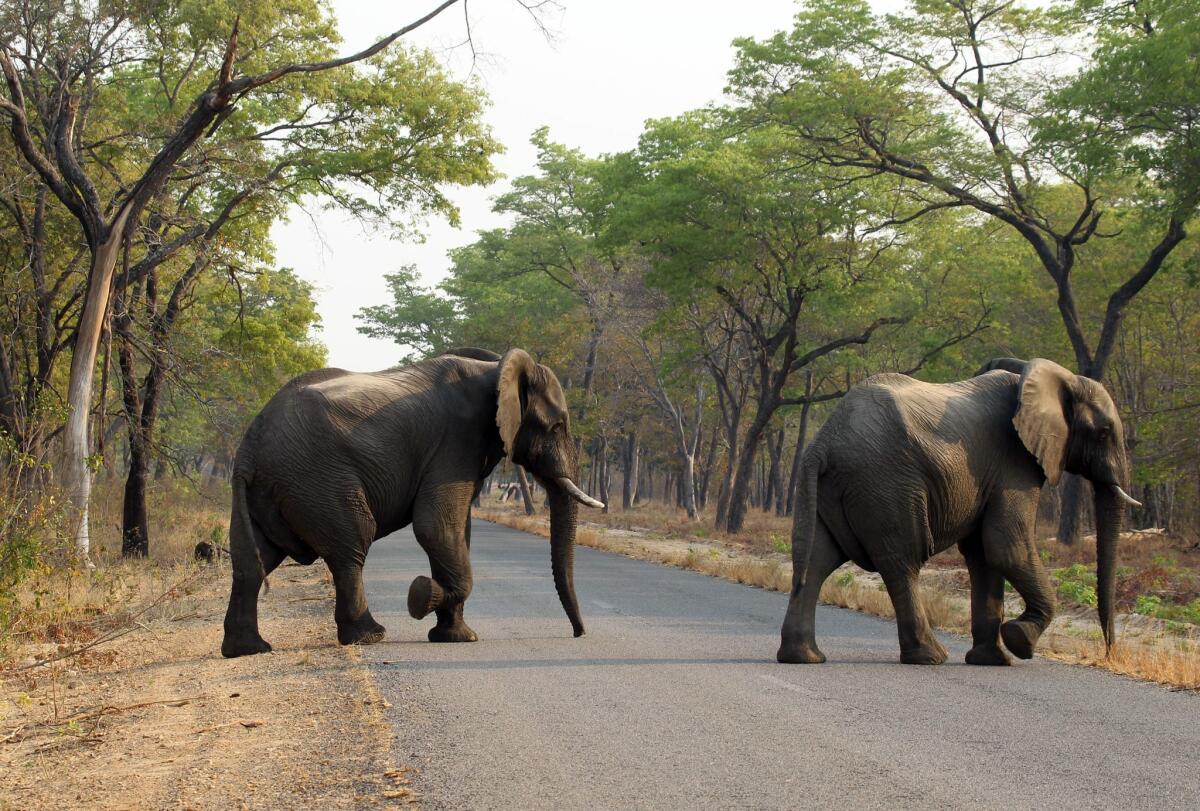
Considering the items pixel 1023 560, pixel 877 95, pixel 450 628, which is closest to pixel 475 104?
pixel 877 95

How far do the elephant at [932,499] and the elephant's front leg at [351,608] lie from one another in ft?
11.9

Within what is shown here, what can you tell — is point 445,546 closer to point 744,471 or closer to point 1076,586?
point 1076,586

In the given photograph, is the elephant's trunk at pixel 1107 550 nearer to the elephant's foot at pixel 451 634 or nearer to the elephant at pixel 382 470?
the elephant at pixel 382 470

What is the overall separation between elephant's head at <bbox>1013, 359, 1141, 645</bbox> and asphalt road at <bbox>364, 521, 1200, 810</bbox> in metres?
1.03

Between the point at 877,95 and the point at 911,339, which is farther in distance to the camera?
the point at 911,339

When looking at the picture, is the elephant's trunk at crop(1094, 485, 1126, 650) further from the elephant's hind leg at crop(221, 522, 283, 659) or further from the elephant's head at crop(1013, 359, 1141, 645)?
the elephant's hind leg at crop(221, 522, 283, 659)

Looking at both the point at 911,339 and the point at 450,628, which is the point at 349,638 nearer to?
the point at 450,628

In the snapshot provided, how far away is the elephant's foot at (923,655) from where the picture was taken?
10.9m

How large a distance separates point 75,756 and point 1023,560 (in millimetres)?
7311

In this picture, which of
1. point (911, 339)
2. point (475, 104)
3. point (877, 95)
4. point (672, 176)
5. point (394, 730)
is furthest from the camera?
point (911, 339)

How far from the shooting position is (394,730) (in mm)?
7934

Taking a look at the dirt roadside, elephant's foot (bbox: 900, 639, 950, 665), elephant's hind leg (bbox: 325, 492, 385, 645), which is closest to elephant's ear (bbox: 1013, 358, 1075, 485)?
elephant's foot (bbox: 900, 639, 950, 665)

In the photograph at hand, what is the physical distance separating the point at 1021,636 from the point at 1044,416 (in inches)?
72.0

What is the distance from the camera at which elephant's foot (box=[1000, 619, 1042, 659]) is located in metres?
10.9
